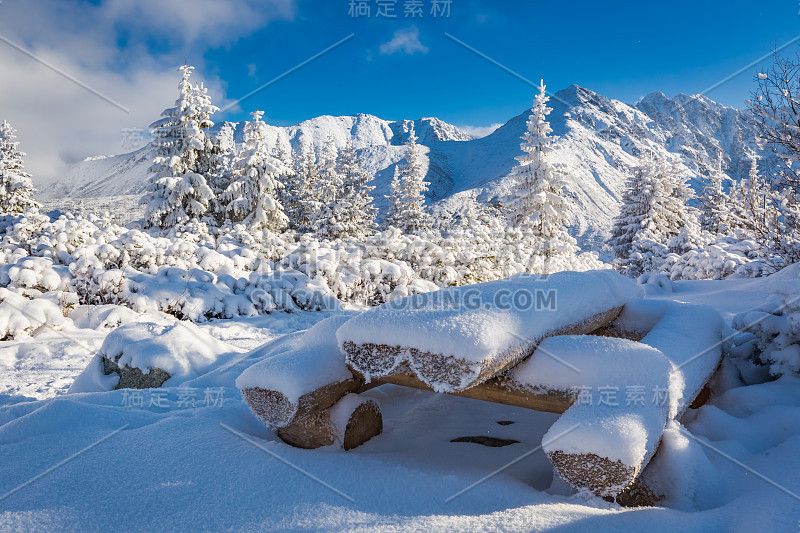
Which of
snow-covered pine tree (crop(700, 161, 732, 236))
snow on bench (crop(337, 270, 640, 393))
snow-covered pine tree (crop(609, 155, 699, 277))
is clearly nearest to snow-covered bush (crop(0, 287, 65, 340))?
snow on bench (crop(337, 270, 640, 393))

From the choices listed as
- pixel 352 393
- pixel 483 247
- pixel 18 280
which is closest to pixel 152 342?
pixel 352 393

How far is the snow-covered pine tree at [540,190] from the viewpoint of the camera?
18.9 meters

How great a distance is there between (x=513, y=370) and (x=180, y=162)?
21.2 meters

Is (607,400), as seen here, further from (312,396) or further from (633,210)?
(633,210)

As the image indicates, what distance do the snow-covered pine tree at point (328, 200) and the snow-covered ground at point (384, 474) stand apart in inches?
784

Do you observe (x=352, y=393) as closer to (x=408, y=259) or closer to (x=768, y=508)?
(x=768, y=508)

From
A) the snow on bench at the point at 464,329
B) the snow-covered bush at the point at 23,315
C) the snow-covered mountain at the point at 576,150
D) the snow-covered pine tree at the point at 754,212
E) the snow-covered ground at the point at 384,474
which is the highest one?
the snow-covered mountain at the point at 576,150

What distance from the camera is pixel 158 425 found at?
2127 millimetres

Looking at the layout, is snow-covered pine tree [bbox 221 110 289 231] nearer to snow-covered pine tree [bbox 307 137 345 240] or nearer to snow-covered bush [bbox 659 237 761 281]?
snow-covered pine tree [bbox 307 137 345 240]

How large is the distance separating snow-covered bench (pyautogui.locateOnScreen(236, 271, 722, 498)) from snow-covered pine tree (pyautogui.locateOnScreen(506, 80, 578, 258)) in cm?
1737

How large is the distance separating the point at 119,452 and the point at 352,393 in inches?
41.9

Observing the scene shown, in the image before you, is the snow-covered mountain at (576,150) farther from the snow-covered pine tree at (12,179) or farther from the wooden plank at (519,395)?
the wooden plank at (519,395)

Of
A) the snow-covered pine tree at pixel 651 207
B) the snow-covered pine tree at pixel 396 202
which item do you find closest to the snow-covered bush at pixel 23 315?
the snow-covered pine tree at pixel 396 202

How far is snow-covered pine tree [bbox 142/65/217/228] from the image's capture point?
18666 millimetres
